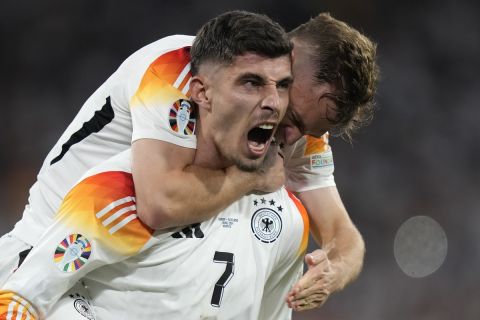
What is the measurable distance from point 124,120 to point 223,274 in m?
0.67

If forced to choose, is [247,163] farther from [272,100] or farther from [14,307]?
[14,307]

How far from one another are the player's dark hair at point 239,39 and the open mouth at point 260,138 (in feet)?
0.75

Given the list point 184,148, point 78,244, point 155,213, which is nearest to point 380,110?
point 184,148

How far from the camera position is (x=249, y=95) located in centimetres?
236

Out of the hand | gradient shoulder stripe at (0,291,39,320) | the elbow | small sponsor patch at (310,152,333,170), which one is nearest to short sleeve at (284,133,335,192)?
small sponsor patch at (310,152,333,170)

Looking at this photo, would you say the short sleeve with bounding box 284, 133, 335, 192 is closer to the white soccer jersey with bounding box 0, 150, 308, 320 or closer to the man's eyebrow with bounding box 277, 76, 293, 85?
the white soccer jersey with bounding box 0, 150, 308, 320

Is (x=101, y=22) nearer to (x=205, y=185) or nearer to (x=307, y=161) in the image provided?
(x=307, y=161)

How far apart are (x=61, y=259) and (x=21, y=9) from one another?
15.6 feet

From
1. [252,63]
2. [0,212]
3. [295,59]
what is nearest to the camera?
[252,63]

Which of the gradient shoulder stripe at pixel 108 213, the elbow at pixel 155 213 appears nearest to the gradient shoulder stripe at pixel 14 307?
the gradient shoulder stripe at pixel 108 213

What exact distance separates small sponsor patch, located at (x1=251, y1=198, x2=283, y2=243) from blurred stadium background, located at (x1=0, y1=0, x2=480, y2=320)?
3.80 meters

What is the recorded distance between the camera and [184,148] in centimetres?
241

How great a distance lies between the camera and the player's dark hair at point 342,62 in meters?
2.59

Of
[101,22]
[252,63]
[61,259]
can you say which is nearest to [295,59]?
[252,63]
